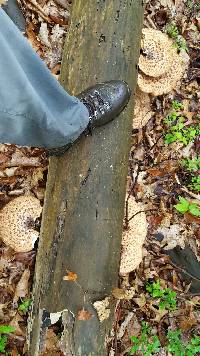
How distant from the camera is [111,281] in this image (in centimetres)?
399

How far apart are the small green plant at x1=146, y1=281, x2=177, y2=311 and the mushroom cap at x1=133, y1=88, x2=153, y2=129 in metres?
1.83

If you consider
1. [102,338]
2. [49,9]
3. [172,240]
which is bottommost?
[102,338]

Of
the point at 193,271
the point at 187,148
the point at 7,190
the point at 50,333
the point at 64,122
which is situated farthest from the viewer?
the point at 187,148

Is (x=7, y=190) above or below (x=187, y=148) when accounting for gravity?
below

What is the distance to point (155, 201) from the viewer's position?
17.0 feet

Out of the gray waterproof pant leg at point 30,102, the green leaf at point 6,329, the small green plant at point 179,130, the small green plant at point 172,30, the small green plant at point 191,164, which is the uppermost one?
the small green plant at point 172,30

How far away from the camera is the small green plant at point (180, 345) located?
460cm

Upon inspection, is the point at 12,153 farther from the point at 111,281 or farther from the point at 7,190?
the point at 111,281

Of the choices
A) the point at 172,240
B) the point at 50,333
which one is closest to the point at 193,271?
the point at 172,240

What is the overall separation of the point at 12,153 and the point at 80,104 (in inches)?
59.8

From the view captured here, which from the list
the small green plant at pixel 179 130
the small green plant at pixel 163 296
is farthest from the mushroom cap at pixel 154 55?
the small green plant at pixel 163 296

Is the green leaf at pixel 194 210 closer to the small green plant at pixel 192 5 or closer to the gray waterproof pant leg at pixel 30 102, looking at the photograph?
the gray waterproof pant leg at pixel 30 102

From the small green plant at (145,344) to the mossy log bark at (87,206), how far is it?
72 centimetres

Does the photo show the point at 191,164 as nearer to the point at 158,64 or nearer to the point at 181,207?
the point at 181,207
